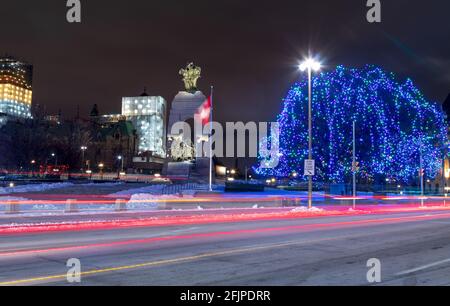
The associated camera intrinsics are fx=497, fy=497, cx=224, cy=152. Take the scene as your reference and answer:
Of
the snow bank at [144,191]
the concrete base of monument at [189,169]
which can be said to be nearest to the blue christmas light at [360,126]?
the concrete base of monument at [189,169]

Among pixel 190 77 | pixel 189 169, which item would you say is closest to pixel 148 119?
pixel 190 77

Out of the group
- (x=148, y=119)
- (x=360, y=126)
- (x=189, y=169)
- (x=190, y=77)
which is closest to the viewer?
(x=360, y=126)

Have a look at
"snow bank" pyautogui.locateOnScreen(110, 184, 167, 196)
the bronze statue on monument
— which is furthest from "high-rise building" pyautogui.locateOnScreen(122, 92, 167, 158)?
"snow bank" pyautogui.locateOnScreen(110, 184, 167, 196)

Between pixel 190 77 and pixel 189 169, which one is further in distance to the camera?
pixel 190 77

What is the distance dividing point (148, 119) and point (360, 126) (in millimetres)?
138784

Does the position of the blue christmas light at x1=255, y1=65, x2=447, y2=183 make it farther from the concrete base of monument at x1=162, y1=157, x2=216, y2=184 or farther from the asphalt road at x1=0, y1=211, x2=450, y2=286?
the asphalt road at x1=0, y1=211, x2=450, y2=286

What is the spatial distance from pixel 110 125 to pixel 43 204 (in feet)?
465

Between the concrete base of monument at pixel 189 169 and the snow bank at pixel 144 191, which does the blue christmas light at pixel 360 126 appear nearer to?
the concrete base of monument at pixel 189 169

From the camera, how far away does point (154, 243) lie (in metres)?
14.4

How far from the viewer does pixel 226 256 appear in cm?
1192

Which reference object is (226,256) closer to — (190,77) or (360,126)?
(360,126)

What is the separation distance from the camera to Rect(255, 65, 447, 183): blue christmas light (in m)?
Answer: 49.4

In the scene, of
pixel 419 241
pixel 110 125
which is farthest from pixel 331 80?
pixel 110 125
